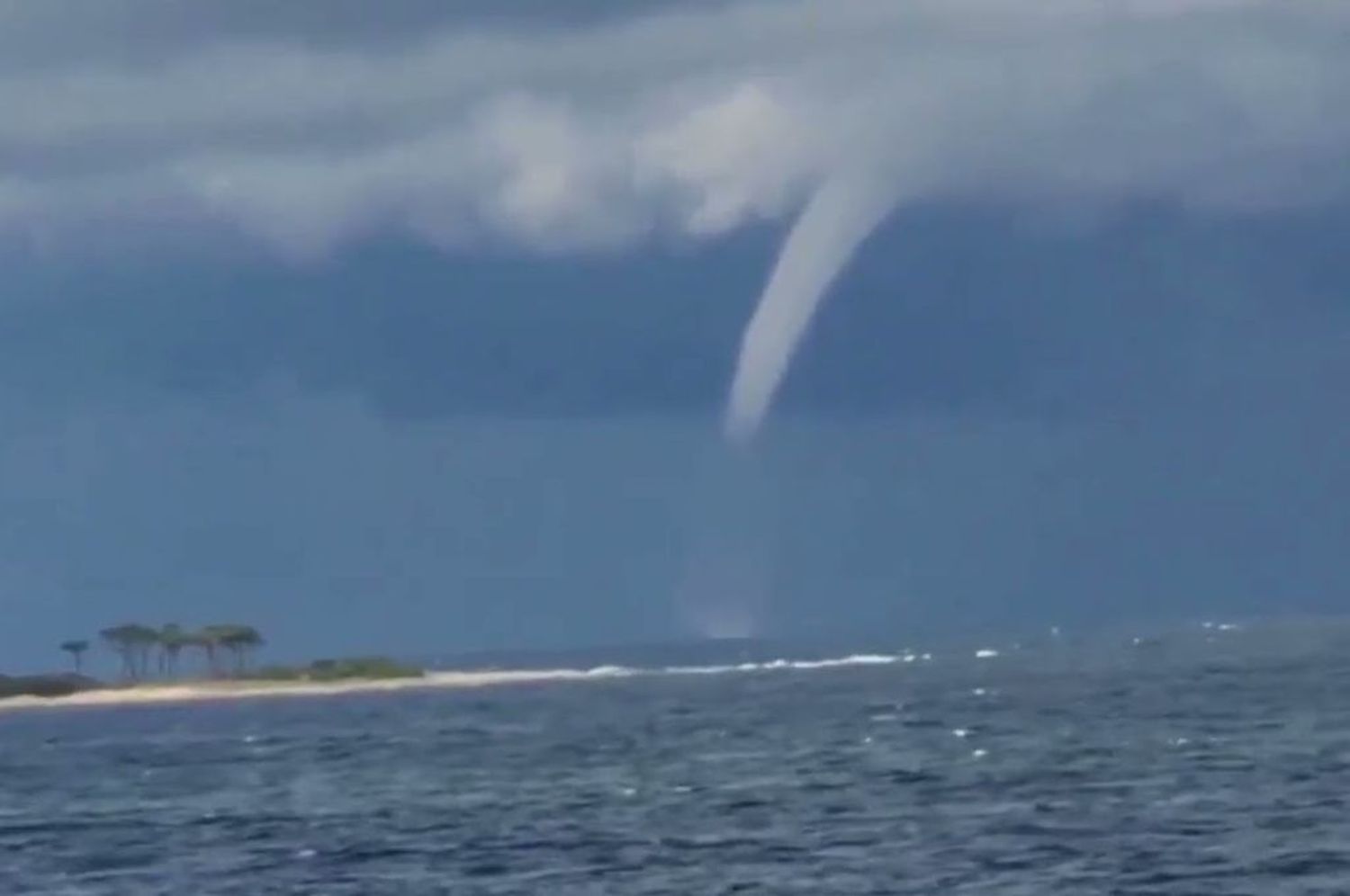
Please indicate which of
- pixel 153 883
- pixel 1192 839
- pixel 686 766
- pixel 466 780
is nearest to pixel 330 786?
pixel 466 780

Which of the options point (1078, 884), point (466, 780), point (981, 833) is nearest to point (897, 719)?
point (466, 780)

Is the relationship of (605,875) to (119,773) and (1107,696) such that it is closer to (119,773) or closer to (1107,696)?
(119,773)

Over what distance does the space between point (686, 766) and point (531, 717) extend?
68.3 metres

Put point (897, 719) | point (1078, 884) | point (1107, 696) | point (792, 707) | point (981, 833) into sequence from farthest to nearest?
point (792, 707) → point (1107, 696) → point (897, 719) → point (981, 833) → point (1078, 884)

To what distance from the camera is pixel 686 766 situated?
377ft

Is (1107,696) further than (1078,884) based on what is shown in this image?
Yes

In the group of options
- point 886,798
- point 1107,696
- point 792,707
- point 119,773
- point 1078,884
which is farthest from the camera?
point 792,707

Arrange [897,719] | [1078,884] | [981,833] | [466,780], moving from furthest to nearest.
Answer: [897,719], [466,780], [981,833], [1078,884]

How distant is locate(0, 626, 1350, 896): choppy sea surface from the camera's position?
236ft

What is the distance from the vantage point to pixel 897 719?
491ft

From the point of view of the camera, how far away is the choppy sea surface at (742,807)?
72000mm

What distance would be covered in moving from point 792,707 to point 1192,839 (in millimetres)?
102308

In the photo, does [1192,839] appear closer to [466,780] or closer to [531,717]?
[466,780]

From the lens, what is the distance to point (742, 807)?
92.6m
